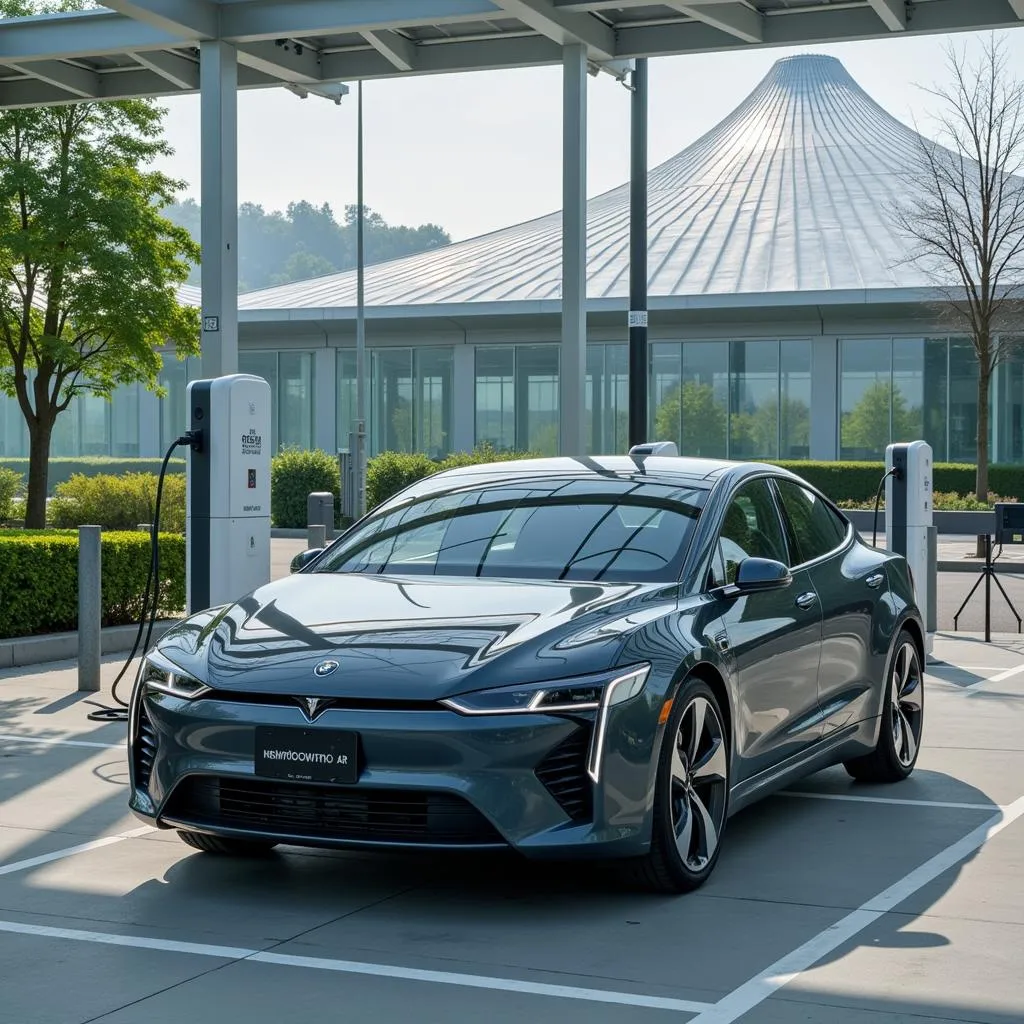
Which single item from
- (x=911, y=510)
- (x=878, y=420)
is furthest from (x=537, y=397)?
(x=911, y=510)

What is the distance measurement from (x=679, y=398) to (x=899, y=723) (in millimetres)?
35390

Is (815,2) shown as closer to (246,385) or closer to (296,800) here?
(246,385)

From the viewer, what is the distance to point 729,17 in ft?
47.3

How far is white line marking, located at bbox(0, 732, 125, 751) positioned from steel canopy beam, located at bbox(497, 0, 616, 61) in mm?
7507

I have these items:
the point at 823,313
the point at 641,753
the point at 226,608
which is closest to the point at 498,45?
the point at 226,608

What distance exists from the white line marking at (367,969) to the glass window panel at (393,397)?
4071 centimetres

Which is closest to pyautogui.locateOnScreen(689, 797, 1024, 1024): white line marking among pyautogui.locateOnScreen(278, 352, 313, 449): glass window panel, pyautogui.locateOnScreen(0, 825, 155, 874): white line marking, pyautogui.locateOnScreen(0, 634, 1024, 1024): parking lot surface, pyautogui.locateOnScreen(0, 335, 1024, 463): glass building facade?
pyautogui.locateOnScreen(0, 634, 1024, 1024): parking lot surface

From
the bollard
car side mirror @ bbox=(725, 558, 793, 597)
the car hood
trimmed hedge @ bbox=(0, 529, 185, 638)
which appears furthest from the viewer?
trimmed hedge @ bbox=(0, 529, 185, 638)

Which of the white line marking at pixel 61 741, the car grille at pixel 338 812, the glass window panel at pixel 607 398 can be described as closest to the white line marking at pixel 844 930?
the car grille at pixel 338 812

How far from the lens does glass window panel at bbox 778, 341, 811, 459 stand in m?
41.6

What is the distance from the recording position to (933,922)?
18.6ft

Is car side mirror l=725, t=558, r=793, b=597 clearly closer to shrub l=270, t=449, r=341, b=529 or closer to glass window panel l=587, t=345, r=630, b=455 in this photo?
shrub l=270, t=449, r=341, b=529

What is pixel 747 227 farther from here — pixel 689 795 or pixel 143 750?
pixel 143 750

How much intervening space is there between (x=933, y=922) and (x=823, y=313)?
35.9 metres
